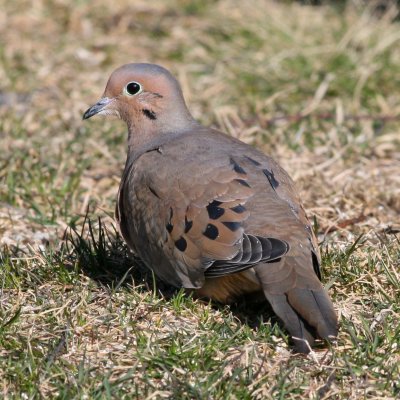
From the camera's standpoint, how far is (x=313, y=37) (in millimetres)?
8234

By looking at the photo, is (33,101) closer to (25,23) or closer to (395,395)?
(25,23)

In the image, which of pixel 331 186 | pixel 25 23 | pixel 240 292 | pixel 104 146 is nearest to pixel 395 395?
pixel 240 292

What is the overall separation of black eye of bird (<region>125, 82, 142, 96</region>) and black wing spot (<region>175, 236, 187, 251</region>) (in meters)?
1.18

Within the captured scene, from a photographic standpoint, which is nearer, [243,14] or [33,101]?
[33,101]

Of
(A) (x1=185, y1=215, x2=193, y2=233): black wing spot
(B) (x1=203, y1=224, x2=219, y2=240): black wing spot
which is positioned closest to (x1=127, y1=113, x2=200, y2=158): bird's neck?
(A) (x1=185, y1=215, x2=193, y2=233): black wing spot

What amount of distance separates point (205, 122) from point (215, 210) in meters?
3.27

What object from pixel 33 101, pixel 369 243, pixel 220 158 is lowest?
pixel 33 101

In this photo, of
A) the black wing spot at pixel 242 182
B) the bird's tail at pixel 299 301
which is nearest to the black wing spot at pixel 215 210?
the black wing spot at pixel 242 182

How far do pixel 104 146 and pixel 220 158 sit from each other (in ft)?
8.23

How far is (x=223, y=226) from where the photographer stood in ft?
12.9

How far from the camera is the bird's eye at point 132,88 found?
4973mm

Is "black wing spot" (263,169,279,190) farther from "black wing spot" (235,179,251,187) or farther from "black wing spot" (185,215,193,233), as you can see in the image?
"black wing spot" (185,215,193,233)

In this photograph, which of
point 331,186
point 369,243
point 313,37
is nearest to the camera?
point 369,243

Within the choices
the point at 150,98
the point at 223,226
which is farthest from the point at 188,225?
the point at 150,98
